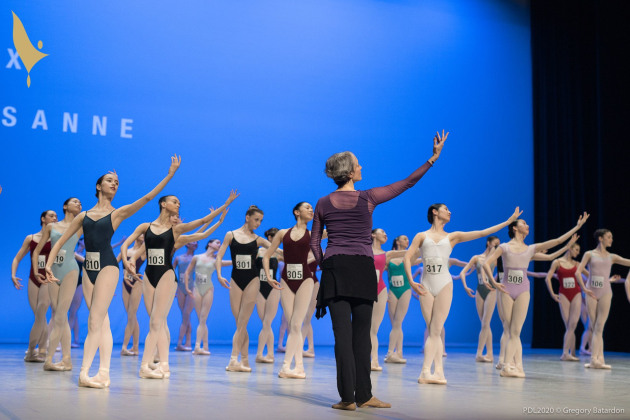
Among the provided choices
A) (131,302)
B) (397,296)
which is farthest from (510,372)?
(131,302)

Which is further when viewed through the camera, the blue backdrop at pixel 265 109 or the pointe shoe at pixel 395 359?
the blue backdrop at pixel 265 109

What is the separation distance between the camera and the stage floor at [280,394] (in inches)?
154

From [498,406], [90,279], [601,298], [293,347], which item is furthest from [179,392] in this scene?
[601,298]

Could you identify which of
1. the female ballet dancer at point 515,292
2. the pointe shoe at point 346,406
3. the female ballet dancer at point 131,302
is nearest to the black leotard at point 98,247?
the pointe shoe at point 346,406

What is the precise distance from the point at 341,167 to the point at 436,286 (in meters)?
2.15

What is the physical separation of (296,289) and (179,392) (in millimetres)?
1717

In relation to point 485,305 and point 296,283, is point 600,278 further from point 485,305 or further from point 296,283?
point 296,283

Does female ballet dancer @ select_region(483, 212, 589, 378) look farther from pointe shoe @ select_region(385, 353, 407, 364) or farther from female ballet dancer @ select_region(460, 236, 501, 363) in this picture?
female ballet dancer @ select_region(460, 236, 501, 363)

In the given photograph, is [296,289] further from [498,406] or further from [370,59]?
[370,59]

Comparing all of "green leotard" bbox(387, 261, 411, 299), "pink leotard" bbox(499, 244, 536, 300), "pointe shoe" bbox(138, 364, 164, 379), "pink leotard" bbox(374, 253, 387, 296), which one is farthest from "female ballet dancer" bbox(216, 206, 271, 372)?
"pink leotard" bbox(499, 244, 536, 300)

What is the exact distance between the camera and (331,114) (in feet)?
39.4

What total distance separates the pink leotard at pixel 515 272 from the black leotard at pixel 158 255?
3.20 metres

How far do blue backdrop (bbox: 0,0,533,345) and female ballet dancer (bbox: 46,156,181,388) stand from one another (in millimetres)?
5202

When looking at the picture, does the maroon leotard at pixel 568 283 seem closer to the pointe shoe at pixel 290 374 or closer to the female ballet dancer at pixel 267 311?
the female ballet dancer at pixel 267 311
